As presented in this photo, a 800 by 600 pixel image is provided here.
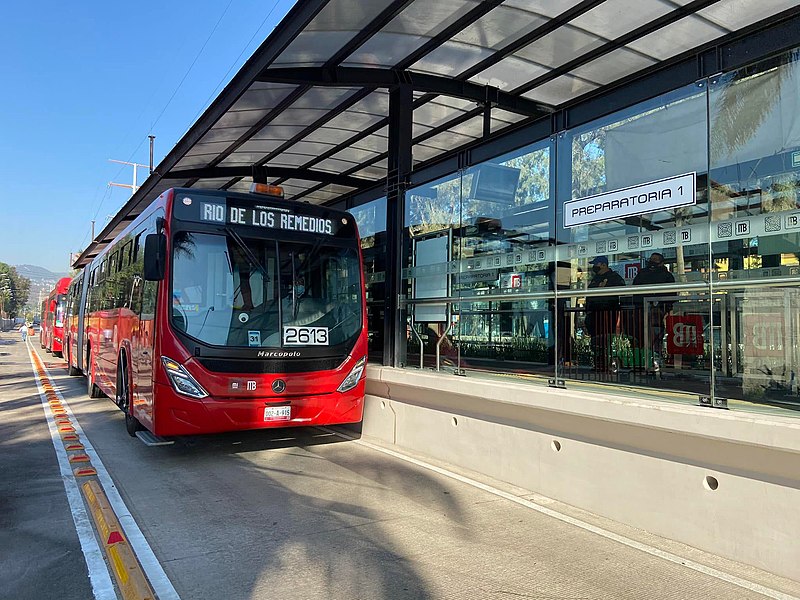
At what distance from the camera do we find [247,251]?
757 centimetres

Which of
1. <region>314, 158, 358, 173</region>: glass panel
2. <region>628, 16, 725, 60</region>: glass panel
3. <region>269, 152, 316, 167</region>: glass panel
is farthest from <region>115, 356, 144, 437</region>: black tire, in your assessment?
<region>628, 16, 725, 60</region>: glass panel

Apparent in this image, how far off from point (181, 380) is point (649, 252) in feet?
16.8

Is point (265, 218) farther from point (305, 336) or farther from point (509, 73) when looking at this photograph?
point (509, 73)

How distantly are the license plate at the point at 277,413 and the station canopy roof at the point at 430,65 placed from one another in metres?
4.51

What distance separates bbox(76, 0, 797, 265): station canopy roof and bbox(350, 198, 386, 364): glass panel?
193cm

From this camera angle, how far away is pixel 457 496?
606 centimetres

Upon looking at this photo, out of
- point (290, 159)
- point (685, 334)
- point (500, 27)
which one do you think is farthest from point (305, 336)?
point (290, 159)

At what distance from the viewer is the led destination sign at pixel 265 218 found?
7.50m

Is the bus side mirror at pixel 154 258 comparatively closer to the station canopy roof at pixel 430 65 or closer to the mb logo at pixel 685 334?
the station canopy roof at pixel 430 65

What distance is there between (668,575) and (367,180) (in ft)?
37.6

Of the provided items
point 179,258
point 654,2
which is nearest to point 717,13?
point 654,2

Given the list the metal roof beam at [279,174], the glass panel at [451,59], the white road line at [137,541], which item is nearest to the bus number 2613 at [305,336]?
the white road line at [137,541]

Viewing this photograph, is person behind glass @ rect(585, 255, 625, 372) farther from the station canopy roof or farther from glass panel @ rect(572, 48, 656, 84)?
glass panel @ rect(572, 48, 656, 84)

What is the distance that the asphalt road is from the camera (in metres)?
3.99
